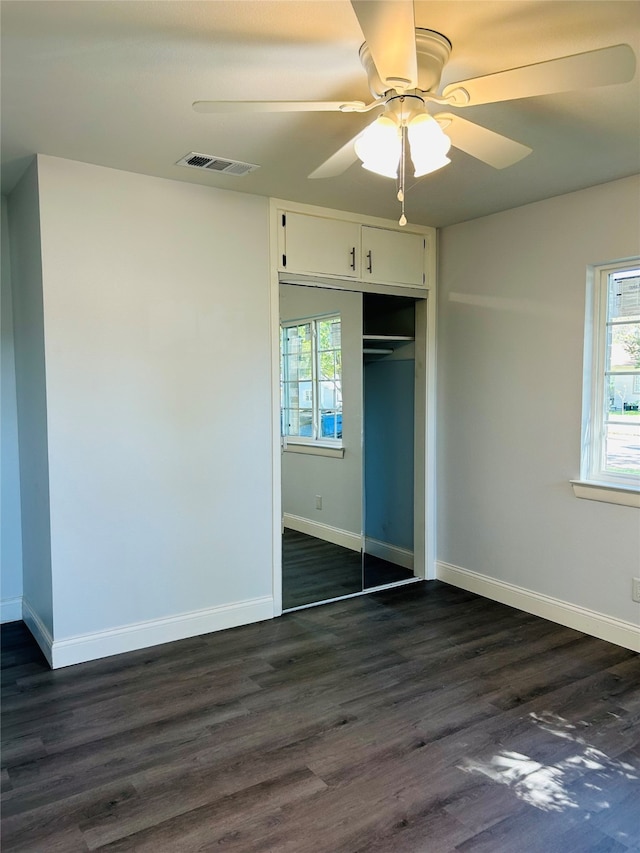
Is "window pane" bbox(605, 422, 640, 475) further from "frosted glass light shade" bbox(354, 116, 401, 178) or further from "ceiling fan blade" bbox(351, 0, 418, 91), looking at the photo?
"ceiling fan blade" bbox(351, 0, 418, 91)

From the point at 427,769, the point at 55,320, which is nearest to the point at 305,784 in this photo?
the point at 427,769

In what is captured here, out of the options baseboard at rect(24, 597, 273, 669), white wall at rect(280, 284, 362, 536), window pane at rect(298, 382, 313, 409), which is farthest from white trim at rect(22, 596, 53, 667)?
window pane at rect(298, 382, 313, 409)

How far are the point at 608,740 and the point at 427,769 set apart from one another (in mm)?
782

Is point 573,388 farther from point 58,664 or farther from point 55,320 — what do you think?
point 58,664

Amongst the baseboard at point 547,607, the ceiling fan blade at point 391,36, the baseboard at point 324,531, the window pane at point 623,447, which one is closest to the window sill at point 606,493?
the window pane at point 623,447

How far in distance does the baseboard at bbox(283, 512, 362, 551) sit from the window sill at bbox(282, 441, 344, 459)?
0.41 m

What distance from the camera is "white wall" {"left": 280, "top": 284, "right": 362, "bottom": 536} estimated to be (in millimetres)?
3740

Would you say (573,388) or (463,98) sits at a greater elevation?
(463,98)

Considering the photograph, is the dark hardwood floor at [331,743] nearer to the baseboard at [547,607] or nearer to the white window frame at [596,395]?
the baseboard at [547,607]

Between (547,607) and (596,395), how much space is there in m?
1.32

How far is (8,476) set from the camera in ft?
11.9

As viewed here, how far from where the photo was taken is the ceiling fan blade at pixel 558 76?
1.48 metres

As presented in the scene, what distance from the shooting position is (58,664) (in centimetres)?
304

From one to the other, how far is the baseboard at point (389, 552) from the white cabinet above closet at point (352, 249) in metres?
1.96
